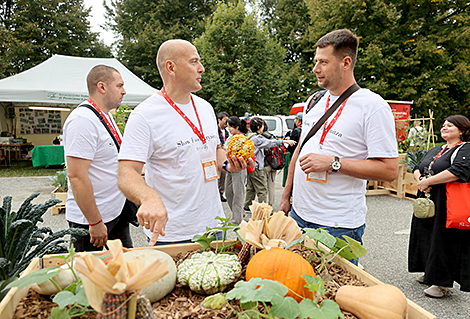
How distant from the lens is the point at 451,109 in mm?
19281

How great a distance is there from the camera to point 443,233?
3420 mm

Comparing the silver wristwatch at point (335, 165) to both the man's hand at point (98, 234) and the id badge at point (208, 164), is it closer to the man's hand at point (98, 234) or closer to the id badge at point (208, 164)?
the id badge at point (208, 164)

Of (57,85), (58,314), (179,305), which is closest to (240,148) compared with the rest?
(179,305)

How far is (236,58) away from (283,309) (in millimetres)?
17063

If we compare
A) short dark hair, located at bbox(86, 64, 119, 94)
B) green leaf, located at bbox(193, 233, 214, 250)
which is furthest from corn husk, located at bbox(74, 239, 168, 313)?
short dark hair, located at bbox(86, 64, 119, 94)

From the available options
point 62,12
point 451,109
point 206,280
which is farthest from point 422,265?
point 62,12

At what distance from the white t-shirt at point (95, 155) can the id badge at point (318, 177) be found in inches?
58.7

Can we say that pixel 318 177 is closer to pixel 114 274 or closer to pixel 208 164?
pixel 208 164

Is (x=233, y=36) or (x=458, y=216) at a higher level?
(x=233, y=36)

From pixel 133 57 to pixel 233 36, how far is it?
790cm

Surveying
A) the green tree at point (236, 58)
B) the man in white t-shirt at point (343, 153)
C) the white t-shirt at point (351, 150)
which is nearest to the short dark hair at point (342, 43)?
the man in white t-shirt at point (343, 153)

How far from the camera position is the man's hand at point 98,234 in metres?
2.26

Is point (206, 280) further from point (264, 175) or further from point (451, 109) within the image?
point (451, 109)

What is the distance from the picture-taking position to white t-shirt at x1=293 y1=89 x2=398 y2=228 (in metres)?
1.88
